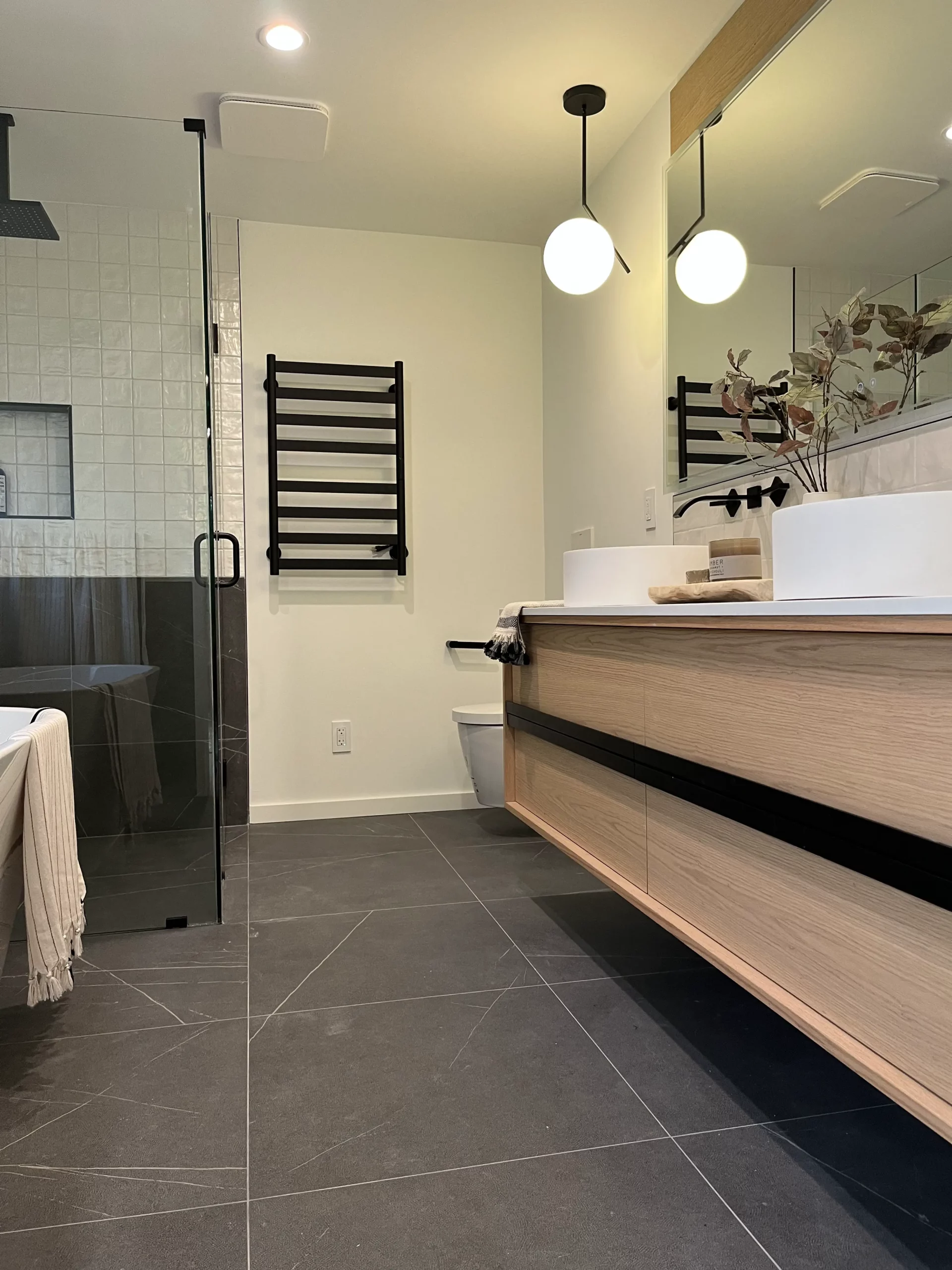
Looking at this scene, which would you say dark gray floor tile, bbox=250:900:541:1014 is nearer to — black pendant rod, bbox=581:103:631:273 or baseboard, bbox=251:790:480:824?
baseboard, bbox=251:790:480:824

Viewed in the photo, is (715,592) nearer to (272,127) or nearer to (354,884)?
(354,884)

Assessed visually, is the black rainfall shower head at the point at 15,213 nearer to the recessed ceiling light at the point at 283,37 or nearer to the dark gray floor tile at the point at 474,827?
the recessed ceiling light at the point at 283,37

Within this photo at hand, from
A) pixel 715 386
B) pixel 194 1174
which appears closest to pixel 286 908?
pixel 194 1174

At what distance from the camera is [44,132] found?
220 cm

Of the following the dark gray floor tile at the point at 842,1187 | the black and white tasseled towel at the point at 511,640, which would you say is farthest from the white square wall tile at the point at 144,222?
the dark gray floor tile at the point at 842,1187

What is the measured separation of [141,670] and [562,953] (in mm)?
1279

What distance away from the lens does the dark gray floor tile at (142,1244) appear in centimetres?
112

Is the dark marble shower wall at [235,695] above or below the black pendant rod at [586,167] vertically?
below

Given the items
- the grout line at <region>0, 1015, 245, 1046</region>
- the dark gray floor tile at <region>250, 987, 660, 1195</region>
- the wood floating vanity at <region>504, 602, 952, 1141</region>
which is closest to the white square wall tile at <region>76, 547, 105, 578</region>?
the grout line at <region>0, 1015, 245, 1046</region>

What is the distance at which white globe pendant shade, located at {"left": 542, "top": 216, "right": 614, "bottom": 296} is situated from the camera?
2.54 meters

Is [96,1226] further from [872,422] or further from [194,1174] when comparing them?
[872,422]

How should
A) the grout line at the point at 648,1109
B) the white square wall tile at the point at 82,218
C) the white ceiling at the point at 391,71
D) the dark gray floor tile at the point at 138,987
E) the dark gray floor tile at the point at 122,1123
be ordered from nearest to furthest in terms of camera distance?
1. the grout line at the point at 648,1109
2. the dark gray floor tile at the point at 122,1123
3. the dark gray floor tile at the point at 138,987
4. the white ceiling at the point at 391,71
5. the white square wall tile at the point at 82,218

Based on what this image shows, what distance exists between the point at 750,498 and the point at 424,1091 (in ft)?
4.58

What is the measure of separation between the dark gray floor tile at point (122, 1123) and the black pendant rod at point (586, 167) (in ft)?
7.57
